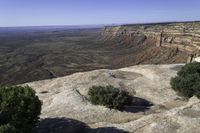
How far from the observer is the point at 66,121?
1995cm

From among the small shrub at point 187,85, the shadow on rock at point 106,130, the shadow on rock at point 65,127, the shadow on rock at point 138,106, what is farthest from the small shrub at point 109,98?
the small shrub at point 187,85

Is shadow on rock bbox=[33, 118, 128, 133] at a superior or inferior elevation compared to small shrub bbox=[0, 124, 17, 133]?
inferior

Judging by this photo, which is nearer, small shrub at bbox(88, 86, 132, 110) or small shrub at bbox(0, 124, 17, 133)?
small shrub at bbox(0, 124, 17, 133)

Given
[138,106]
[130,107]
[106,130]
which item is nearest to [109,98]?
[130,107]

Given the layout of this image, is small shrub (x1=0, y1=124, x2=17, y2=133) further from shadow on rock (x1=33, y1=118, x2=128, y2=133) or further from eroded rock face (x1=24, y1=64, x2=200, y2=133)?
eroded rock face (x1=24, y1=64, x2=200, y2=133)

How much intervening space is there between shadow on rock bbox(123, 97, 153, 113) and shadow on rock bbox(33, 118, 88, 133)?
159 inches

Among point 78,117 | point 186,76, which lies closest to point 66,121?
point 78,117

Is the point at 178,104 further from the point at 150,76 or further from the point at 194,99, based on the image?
the point at 150,76

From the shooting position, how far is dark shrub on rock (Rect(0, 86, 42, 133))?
15867mm

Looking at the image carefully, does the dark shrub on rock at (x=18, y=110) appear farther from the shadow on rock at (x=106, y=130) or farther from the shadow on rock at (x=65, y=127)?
the shadow on rock at (x=106, y=130)

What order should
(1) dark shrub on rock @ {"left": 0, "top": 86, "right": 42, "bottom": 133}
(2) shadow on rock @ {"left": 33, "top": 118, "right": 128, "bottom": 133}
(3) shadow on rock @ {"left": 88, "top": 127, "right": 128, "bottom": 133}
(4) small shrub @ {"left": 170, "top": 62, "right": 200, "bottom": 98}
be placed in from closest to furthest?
(1) dark shrub on rock @ {"left": 0, "top": 86, "right": 42, "bottom": 133}, (3) shadow on rock @ {"left": 88, "top": 127, "right": 128, "bottom": 133}, (2) shadow on rock @ {"left": 33, "top": 118, "right": 128, "bottom": 133}, (4) small shrub @ {"left": 170, "top": 62, "right": 200, "bottom": 98}

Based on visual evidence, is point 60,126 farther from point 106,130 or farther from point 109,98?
point 109,98

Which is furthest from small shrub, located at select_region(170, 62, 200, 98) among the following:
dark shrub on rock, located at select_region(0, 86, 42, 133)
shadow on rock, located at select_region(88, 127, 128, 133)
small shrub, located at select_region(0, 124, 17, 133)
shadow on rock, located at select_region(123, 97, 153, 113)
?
small shrub, located at select_region(0, 124, 17, 133)

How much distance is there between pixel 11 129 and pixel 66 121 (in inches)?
206
